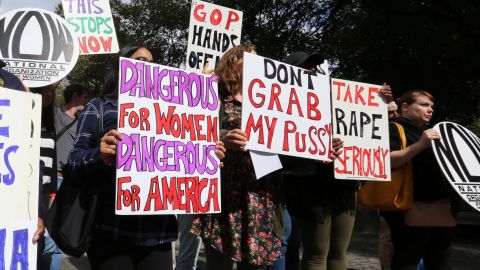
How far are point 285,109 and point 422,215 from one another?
1342mm

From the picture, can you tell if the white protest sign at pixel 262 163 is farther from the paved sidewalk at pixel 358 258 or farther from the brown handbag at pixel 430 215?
the paved sidewalk at pixel 358 258

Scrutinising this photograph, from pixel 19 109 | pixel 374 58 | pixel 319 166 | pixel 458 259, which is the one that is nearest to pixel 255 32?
pixel 374 58

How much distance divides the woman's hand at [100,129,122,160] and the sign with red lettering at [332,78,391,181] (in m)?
1.63

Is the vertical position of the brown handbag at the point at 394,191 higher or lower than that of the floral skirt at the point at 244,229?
higher

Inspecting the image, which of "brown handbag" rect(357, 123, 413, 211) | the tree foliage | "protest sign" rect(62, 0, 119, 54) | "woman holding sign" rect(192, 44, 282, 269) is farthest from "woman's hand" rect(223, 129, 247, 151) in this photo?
the tree foliage

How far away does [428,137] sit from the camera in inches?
143

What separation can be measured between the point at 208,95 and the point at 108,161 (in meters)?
0.61

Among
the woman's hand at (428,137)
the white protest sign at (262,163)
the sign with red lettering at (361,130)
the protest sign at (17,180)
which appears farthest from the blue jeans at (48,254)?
the woman's hand at (428,137)

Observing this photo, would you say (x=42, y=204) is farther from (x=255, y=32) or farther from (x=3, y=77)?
(x=255, y=32)

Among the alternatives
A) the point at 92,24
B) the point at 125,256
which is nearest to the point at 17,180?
the point at 125,256

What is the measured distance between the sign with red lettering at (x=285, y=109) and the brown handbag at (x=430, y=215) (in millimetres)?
910

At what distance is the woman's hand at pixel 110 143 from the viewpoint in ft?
7.69

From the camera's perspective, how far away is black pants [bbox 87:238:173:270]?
248cm

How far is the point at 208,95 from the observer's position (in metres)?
2.75
